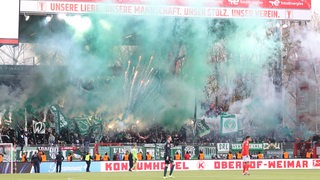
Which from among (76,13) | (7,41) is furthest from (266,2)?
(7,41)

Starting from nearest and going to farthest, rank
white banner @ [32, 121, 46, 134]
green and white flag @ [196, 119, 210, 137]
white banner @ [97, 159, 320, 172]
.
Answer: white banner @ [97, 159, 320, 172], white banner @ [32, 121, 46, 134], green and white flag @ [196, 119, 210, 137]

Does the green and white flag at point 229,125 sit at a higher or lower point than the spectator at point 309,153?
higher

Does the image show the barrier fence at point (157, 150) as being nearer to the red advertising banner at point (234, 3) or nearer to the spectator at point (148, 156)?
the spectator at point (148, 156)

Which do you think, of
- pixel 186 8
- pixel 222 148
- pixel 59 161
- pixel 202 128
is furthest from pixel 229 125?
pixel 59 161

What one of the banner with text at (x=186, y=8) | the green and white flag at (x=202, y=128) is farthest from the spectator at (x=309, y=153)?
the green and white flag at (x=202, y=128)

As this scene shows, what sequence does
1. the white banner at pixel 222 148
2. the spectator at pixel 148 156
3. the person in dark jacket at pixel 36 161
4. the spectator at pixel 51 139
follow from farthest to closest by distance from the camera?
the spectator at pixel 51 139
the white banner at pixel 222 148
the spectator at pixel 148 156
the person in dark jacket at pixel 36 161

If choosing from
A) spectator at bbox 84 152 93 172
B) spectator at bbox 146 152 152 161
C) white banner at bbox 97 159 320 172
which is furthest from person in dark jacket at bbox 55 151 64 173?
spectator at bbox 146 152 152 161

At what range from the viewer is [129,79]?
75.4 meters

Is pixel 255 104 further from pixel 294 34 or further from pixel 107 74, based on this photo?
pixel 107 74

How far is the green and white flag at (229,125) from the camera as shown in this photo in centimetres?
7331

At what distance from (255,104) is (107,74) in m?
14.6

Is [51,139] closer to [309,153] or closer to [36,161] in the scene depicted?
[36,161]

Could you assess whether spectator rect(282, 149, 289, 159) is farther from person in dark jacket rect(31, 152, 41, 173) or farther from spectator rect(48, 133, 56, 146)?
person in dark jacket rect(31, 152, 41, 173)

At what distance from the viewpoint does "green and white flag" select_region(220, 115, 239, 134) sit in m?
73.3
